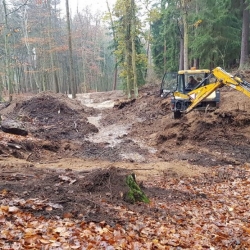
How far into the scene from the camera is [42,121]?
17.7 m

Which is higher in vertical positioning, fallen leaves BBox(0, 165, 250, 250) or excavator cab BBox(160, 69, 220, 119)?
excavator cab BBox(160, 69, 220, 119)

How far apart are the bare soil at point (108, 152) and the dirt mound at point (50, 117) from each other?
0.05m

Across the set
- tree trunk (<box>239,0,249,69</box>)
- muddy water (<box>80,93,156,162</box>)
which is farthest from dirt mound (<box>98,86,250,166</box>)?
tree trunk (<box>239,0,249,69</box>)

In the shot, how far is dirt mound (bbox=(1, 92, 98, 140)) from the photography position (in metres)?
14.6

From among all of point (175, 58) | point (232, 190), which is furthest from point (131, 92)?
point (232, 190)

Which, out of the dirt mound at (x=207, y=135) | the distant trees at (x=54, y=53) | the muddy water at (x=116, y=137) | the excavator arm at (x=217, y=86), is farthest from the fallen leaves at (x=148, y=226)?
the distant trees at (x=54, y=53)

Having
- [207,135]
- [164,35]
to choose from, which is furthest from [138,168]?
[164,35]

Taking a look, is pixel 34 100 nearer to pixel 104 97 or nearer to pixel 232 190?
pixel 104 97

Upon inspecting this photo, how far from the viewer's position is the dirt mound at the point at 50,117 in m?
14.6

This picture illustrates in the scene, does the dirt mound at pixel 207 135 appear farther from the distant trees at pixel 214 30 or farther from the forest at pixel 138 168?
the distant trees at pixel 214 30

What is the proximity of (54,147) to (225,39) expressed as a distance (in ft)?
51.2

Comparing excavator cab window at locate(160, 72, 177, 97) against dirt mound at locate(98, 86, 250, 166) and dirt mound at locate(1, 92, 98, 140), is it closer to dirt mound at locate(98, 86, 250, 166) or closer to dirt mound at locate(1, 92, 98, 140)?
dirt mound at locate(98, 86, 250, 166)

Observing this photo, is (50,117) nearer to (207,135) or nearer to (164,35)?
(207,135)

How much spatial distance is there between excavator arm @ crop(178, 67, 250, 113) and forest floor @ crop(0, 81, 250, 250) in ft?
2.70
